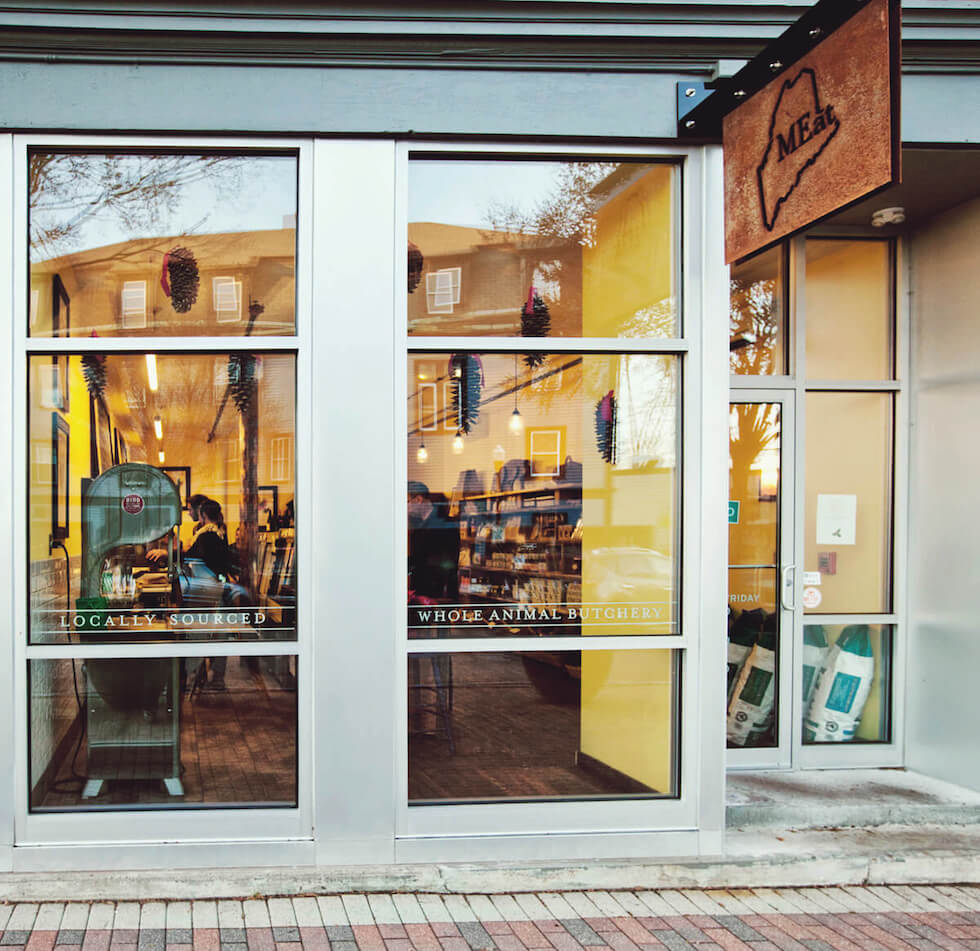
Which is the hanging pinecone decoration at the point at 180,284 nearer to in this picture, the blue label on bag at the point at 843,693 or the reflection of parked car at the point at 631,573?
the reflection of parked car at the point at 631,573

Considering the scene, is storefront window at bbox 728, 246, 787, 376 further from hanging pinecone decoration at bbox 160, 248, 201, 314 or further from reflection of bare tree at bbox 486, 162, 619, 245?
hanging pinecone decoration at bbox 160, 248, 201, 314

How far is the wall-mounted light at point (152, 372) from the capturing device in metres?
3.98

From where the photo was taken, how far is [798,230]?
323 cm

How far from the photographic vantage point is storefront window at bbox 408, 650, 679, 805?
156 inches

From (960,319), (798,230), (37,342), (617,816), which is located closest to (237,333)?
(37,342)

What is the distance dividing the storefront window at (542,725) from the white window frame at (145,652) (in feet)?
1.99

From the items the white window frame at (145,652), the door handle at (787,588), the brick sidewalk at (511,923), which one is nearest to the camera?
the brick sidewalk at (511,923)

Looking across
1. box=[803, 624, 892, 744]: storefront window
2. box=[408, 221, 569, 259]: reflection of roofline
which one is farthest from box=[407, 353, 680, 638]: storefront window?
box=[803, 624, 892, 744]: storefront window

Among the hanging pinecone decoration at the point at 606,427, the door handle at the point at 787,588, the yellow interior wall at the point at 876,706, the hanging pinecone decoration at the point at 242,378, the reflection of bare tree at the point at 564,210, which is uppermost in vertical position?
the reflection of bare tree at the point at 564,210

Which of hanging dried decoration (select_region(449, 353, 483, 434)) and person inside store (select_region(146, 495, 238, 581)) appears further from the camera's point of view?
hanging dried decoration (select_region(449, 353, 483, 434))

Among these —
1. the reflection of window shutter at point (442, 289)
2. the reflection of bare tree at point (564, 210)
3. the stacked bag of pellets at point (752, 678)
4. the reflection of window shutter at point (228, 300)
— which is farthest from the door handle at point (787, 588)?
the reflection of window shutter at point (228, 300)

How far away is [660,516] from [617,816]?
5.15 ft

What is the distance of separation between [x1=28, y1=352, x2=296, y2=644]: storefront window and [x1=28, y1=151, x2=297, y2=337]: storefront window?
21 centimetres

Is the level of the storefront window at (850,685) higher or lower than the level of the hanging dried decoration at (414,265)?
lower
